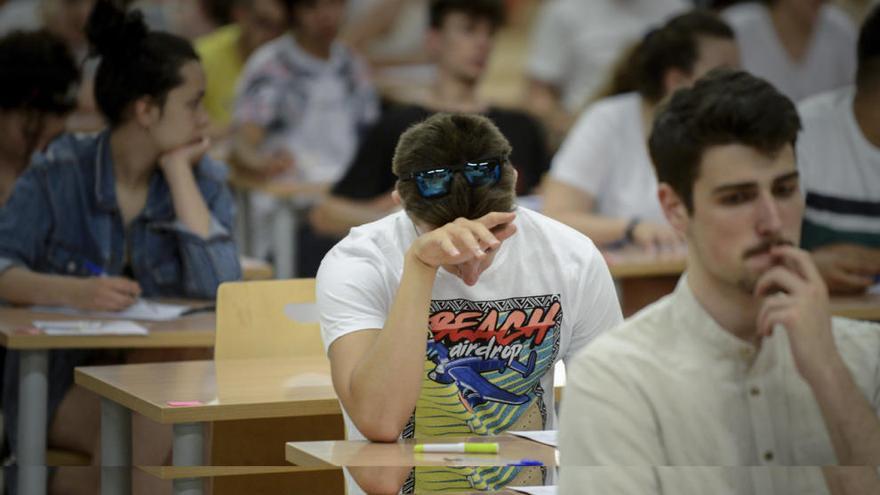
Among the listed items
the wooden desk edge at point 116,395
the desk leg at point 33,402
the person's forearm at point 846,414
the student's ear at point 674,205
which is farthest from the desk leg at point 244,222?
the person's forearm at point 846,414

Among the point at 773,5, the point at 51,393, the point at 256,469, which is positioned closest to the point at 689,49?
the point at 773,5

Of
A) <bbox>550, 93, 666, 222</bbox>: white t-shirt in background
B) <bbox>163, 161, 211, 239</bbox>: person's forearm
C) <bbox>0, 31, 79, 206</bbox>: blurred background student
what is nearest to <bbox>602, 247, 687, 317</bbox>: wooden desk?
<bbox>550, 93, 666, 222</bbox>: white t-shirt in background

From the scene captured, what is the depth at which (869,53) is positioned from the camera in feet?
8.70

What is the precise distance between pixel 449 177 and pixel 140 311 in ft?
3.38

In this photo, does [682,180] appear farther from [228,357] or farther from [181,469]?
[228,357]

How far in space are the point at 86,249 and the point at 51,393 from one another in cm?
30

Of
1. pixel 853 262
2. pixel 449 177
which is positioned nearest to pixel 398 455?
pixel 449 177

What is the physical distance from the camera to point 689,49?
2.93 m

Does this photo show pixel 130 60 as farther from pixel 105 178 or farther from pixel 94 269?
pixel 94 269

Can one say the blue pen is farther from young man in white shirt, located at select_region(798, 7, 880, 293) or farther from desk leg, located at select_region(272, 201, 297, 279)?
desk leg, located at select_region(272, 201, 297, 279)

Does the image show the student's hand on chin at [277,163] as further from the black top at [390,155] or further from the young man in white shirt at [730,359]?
the young man in white shirt at [730,359]

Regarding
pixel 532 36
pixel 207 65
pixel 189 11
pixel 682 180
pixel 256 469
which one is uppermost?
pixel 532 36

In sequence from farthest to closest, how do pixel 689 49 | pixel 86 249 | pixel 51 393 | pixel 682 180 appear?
pixel 689 49 < pixel 86 249 < pixel 51 393 < pixel 682 180

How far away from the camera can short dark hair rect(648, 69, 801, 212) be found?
1.37 m
